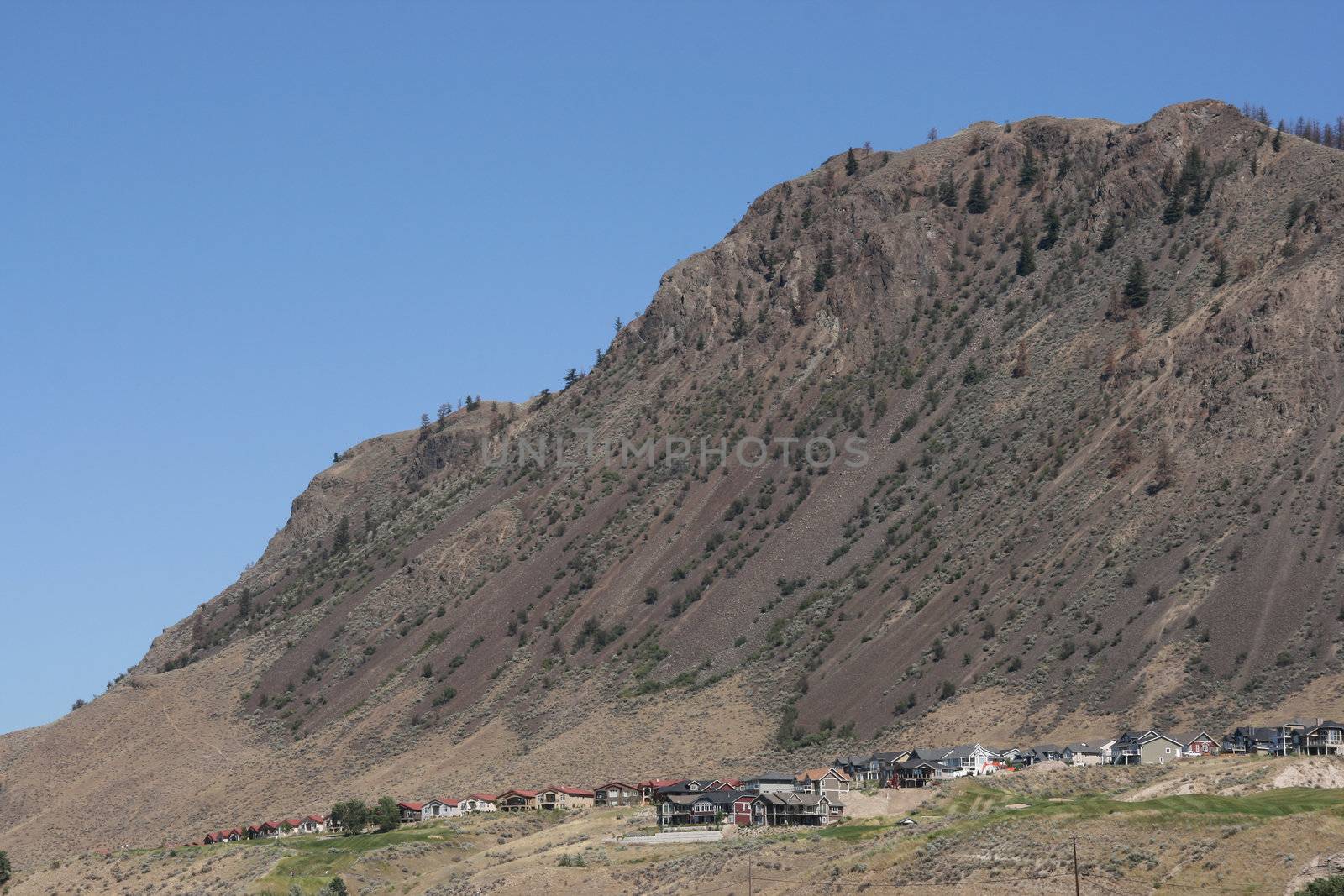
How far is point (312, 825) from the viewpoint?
133 meters

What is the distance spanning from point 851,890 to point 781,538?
93.6 metres

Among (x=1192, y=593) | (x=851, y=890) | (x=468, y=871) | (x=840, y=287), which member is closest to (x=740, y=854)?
(x=851, y=890)

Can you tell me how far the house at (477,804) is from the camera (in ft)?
425

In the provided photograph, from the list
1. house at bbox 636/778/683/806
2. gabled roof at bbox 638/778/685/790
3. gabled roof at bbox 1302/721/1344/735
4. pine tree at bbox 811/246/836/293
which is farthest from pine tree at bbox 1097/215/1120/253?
gabled roof at bbox 1302/721/1344/735

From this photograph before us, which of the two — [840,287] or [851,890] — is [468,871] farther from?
[840,287]

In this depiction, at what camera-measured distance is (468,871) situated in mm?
101812

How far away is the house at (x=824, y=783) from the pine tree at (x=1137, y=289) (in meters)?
69.3

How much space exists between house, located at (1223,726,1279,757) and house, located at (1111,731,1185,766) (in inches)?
121

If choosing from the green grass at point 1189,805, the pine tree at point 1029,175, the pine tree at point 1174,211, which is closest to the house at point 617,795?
the green grass at point 1189,805

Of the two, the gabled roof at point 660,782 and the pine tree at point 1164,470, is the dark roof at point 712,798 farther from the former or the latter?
the pine tree at point 1164,470

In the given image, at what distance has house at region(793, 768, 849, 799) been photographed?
356 feet

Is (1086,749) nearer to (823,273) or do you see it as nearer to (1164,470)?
(1164,470)

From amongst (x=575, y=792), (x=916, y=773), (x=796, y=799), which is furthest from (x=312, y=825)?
(x=796, y=799)

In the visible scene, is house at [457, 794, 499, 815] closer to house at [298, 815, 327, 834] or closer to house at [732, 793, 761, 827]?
house at [298, 815, 327, 834]
